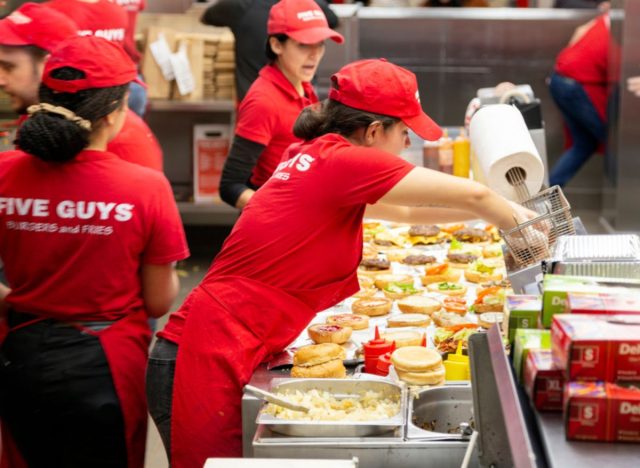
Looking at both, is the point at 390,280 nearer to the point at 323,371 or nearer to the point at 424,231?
the point at 424,231

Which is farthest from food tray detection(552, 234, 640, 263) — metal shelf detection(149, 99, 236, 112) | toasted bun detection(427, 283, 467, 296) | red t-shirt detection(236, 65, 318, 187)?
metal shelf detection(149, 99, 236, 112)

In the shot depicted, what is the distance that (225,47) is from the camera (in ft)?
24.6

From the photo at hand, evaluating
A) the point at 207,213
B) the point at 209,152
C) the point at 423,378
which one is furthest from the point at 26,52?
the point at 207,213

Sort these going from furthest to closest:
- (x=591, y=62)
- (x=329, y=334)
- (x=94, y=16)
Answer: (x=591, y=62)
(x=94, y=16)
(x=329, y=334)

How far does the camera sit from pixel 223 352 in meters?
2.94

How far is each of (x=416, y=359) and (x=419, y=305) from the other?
77 centimetres

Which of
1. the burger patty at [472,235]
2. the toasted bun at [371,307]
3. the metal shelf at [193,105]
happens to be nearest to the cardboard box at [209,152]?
the metal shelf at [193,105]

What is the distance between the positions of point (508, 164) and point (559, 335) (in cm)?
146

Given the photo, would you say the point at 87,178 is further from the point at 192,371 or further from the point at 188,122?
the point at 188,122

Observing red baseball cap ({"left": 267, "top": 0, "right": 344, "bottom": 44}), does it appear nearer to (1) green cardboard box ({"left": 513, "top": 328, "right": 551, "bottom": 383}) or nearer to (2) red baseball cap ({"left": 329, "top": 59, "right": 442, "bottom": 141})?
(2) red baseball cap ({"left": 329, "top": 59, "right": 442, "bottom": 141})

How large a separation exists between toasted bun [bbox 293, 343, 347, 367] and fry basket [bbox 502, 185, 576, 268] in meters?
0.61

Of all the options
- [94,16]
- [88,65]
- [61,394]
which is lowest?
[61,394]

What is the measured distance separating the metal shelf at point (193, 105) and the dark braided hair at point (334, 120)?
4.50 meters

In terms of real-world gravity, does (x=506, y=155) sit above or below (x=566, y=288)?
above
